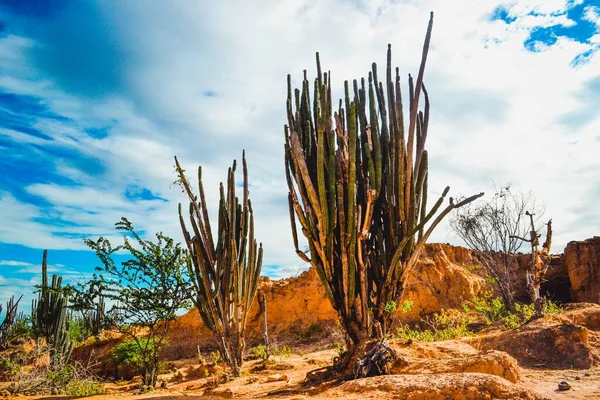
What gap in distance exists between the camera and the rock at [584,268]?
17.2 meters

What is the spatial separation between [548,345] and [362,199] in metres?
4.19

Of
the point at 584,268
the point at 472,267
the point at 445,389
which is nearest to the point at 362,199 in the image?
the point at 445,389

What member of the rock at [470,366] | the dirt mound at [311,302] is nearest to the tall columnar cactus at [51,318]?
the dirt mound at [311,302]

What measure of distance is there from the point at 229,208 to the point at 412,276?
10.9 m

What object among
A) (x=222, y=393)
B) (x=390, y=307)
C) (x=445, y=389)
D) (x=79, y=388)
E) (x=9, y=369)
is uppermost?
(x=390, y=307)

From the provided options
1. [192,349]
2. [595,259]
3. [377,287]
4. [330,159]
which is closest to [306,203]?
[330,159]

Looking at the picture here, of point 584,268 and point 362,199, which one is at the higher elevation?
point 362,199

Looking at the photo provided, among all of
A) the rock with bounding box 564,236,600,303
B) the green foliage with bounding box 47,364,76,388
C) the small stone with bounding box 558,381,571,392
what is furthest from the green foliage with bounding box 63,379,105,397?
the rock with bounding box 564,236,600,303

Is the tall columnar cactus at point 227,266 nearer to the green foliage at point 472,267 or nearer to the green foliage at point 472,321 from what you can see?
the green foliage at point 472,321

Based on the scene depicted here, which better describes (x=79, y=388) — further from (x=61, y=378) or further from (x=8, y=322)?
(x=8, y=322)

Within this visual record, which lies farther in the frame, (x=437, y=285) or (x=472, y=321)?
(x=437, y=285)

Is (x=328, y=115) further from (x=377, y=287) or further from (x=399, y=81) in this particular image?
(x=377, y=287)

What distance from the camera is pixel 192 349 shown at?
58.0 feet

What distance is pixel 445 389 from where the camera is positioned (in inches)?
148
